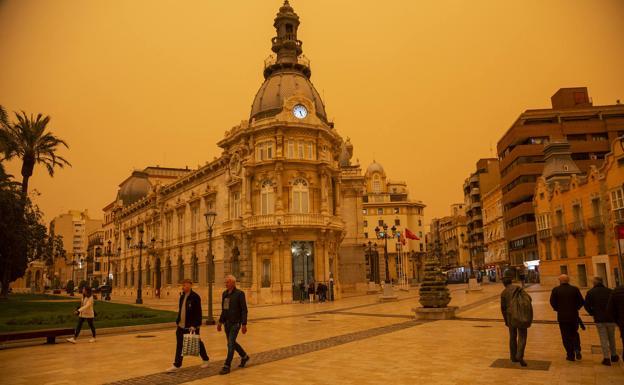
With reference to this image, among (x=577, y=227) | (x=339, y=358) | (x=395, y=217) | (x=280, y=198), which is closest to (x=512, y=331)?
(x=339, y=358)

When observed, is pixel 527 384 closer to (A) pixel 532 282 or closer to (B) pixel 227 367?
(B) pixel 227 367

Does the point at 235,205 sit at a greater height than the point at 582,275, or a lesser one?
greater

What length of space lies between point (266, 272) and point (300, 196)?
21.9 ft

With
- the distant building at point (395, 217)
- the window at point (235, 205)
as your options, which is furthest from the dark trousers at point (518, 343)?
the distant building at point (395, 217)

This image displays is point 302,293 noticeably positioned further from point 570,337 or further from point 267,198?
point 570,337

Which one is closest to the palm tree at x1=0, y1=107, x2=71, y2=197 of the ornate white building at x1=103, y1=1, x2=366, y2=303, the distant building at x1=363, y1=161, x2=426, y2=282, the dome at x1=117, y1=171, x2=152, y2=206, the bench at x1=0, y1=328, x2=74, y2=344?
the ornate white building at x1=103, y1=1, x2=366, y2=303

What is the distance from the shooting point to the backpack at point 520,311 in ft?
33.0

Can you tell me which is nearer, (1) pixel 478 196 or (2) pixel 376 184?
(1) pixel 478 196

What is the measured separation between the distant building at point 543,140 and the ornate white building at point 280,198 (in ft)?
78.6

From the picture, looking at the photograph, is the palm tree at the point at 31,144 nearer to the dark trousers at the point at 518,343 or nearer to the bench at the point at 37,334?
the bench at the point at 37,334

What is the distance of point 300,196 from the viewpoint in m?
38.3

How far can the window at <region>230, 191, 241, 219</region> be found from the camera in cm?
4179

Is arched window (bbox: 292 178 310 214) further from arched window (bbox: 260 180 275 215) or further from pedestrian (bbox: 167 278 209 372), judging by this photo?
pedestrian (bbox: 167 278 209 372)

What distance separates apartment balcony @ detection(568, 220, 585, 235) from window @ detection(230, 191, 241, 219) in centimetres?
3020
